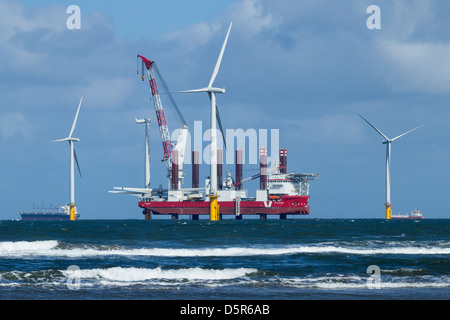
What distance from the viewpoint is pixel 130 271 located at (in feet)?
130

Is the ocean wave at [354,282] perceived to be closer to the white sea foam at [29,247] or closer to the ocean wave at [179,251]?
the ocean wave at [179,251]

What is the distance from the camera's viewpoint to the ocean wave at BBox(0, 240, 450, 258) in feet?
183

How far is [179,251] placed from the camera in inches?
2323

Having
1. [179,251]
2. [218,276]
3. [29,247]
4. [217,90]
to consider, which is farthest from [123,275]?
[217,90]

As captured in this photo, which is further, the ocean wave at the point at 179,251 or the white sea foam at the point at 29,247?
the white sea foam at the point at 29,247

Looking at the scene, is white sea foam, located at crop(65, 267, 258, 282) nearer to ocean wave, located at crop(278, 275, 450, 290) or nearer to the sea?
the sea

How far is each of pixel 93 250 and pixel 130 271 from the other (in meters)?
20.8

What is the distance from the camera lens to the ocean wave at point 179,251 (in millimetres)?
55903

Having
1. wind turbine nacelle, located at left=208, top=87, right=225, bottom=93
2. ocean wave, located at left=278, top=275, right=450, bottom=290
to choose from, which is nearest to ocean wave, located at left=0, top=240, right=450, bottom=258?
ocean wave, located at left=278, top=275, right=450, bottom=290

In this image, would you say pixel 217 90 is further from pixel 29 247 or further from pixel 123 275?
pixel 123 275

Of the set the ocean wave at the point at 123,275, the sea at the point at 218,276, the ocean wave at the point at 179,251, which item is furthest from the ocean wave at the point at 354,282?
the ocean wave at the point at 179,251

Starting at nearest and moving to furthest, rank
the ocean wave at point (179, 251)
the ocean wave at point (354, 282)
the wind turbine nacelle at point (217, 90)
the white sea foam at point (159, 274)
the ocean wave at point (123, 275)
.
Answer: the ocean wave at point (354, 282) < the ocean wave at point (123, 275) < the white sea foam at point (159, 274) < the ocean wave at point (179, 251) < the wind turbine nacelle at point (217, 90)
